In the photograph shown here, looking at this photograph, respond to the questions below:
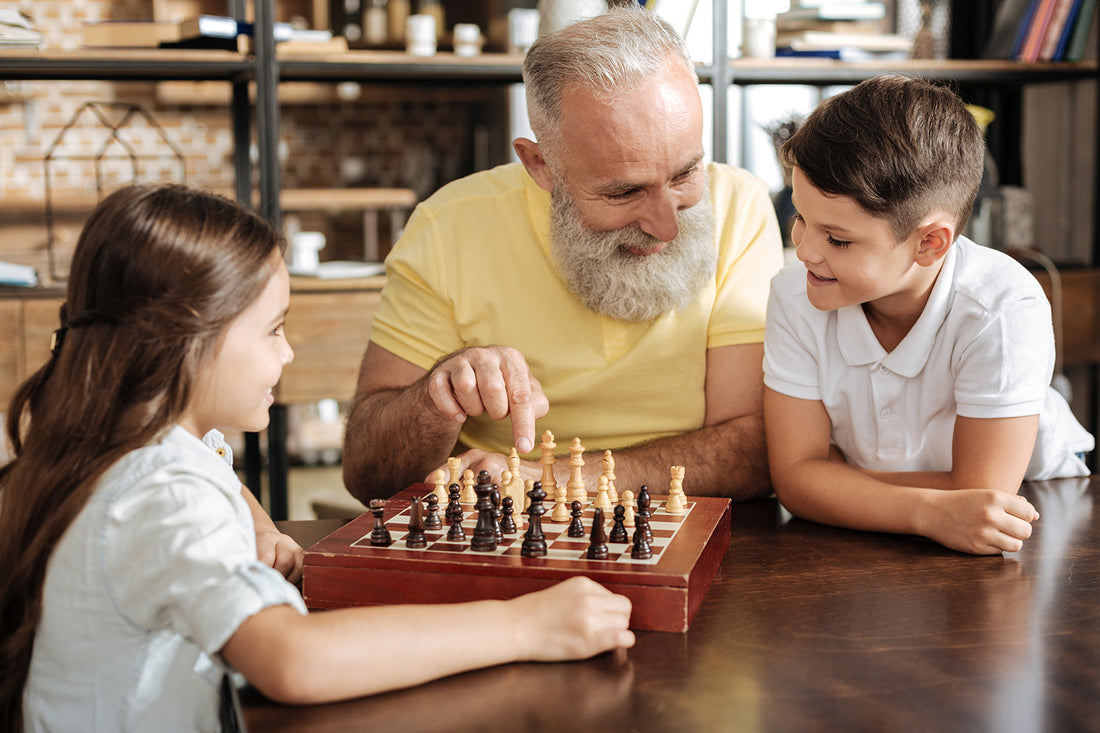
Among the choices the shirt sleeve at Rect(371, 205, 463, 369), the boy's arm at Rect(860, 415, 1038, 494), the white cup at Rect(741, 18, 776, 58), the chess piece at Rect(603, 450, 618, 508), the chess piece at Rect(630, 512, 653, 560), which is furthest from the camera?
the white cup at Rect(741, 18, 776, 58)

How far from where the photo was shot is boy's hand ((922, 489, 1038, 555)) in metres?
1.32

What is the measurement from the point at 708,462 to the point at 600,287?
364mm

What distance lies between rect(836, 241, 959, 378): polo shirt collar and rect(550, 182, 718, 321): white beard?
30 centimetres

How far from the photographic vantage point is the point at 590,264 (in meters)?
1.87

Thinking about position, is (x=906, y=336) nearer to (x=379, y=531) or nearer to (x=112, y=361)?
(x=379, y=531)

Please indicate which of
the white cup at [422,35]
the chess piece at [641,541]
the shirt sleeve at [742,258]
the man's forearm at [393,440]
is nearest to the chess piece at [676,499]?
the chess piece at [641,541]

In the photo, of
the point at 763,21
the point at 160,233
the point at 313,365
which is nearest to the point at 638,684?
the point at 160,233

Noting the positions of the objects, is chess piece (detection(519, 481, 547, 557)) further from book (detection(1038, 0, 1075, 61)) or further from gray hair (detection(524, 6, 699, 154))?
book (detection(1038, 0, 1075, 61))

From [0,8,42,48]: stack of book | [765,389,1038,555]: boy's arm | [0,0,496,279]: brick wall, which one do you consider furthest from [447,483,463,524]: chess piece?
[0,0,496,279]: brick wall

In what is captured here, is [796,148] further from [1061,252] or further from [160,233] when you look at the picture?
[1061,252]

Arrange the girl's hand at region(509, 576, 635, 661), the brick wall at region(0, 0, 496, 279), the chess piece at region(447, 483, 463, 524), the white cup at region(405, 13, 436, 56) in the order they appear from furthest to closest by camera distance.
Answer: the brick wall at region(0, 0, 496, 279), the white cup at region(405, 13, 436, 56), the chess piece at region(447, 483, 463, 524), the girl's hand at region(509, 576, 635, 661)

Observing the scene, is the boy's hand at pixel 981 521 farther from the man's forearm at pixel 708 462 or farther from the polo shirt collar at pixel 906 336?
the man's forearm at pixel 708 462

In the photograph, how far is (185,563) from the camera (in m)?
0.97

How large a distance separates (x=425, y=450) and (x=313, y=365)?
57.9 inches
